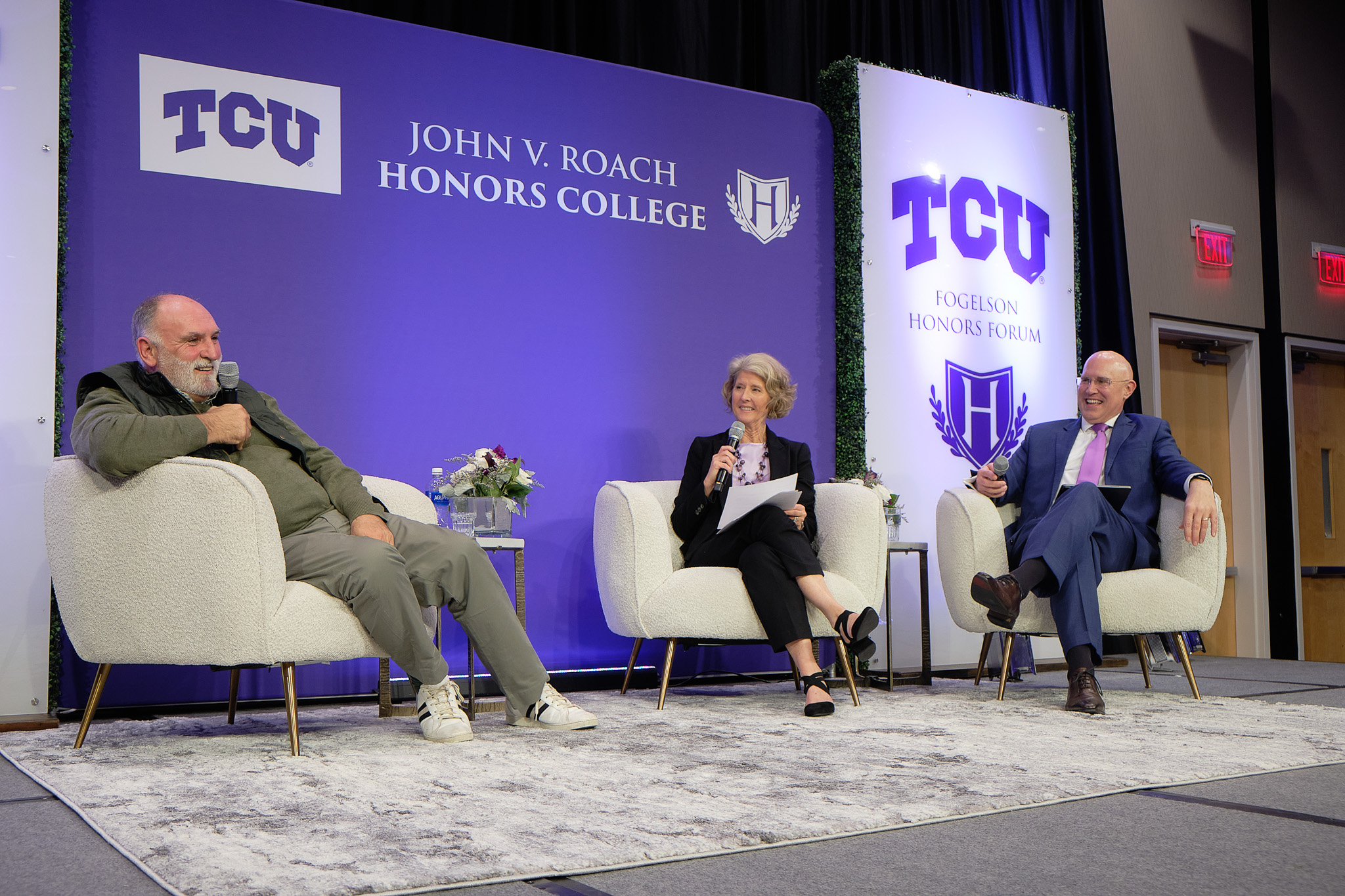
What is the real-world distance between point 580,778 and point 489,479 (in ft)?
4.92

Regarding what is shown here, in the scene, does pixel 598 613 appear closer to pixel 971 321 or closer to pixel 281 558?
pixel 281 558

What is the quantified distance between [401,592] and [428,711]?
0.29 m

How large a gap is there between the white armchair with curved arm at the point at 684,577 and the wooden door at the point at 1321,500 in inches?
168

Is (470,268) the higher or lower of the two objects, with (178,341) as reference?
higher

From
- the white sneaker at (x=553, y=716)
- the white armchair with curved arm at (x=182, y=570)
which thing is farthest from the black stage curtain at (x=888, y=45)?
the white sneaker at (x=553, y=716)

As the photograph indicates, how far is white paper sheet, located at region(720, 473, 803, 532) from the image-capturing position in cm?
340

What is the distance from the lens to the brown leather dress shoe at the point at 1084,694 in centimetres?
312

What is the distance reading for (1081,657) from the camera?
322 cm

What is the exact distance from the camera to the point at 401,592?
256cm

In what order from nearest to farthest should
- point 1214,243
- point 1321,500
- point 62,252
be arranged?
point 62,252
point 1214,243
point 1321,500

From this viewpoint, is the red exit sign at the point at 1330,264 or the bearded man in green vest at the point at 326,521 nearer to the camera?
the bearded man in green vest at the point at 326,521

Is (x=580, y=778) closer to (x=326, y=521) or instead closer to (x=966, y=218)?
(x=326, y=521)

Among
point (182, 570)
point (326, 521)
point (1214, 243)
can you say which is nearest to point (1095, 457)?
point (326, 521)

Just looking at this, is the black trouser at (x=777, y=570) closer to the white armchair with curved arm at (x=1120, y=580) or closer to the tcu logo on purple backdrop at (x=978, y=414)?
the white armchair with curved arm at (x=1120, y=580)
